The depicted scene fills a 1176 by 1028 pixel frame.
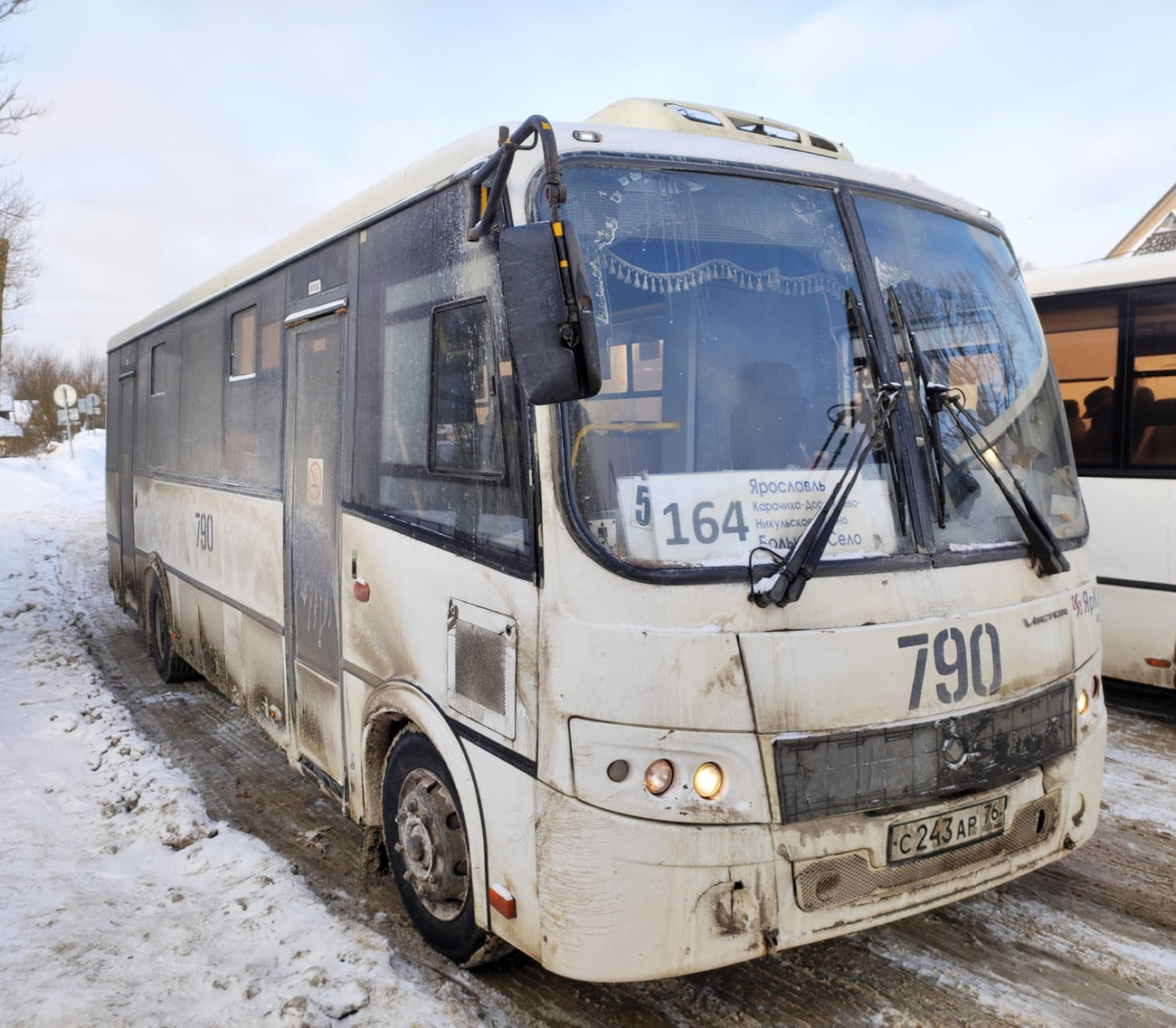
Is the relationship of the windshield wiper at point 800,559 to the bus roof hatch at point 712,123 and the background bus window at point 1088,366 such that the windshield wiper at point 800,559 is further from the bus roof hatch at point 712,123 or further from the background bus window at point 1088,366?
the background bus window at point 1088,366

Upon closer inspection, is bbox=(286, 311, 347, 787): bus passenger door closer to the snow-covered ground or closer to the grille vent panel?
the snow-covered ground

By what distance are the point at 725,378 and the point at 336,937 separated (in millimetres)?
2618

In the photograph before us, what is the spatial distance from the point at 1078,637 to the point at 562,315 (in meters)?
2.23

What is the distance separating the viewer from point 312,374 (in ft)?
15.1

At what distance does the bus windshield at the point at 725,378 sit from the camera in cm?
280

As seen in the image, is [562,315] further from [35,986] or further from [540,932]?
[35,986]

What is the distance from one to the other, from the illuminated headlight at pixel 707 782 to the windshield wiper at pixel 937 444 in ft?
3.70

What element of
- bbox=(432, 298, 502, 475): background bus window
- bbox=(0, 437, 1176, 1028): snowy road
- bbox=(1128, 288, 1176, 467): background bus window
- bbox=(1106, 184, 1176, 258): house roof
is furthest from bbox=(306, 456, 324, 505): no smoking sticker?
bbox=(1106, 184, 1176, 258): house roof

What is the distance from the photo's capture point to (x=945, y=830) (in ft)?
9.43

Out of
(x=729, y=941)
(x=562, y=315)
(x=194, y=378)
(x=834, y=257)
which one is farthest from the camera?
(x=194, y=378)

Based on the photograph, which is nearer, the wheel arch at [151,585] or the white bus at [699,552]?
the white bus at [699,552]

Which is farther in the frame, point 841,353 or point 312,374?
point 312,374

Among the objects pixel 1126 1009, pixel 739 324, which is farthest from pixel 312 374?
pixel 1126 1009

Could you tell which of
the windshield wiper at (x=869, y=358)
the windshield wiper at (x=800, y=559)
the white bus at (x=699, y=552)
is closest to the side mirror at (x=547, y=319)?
the white bus at (x=699, y=552)
